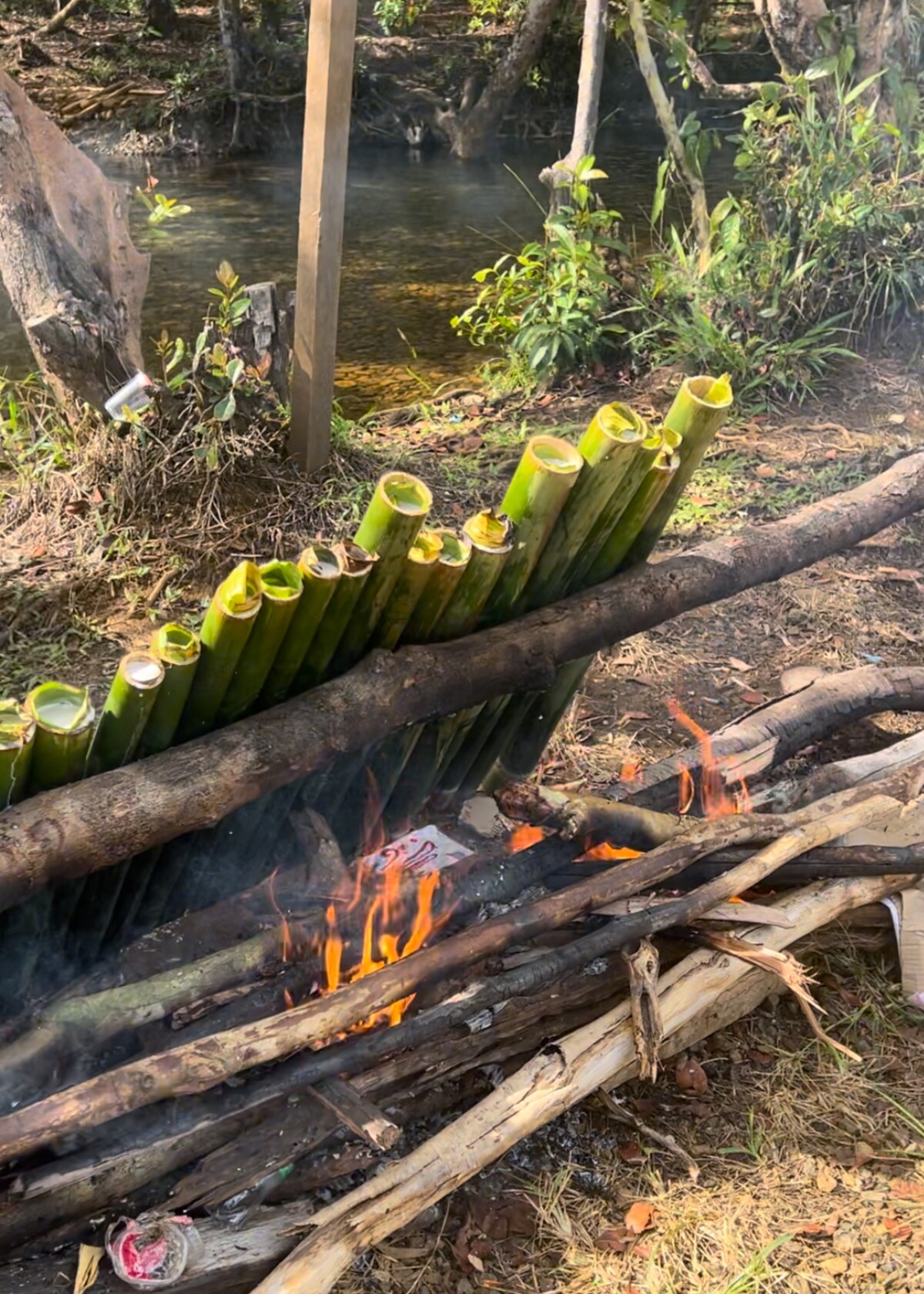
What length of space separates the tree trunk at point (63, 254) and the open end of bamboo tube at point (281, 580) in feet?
9.57

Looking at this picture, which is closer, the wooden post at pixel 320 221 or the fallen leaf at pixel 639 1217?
the fallen leaf at pixel 639 1217

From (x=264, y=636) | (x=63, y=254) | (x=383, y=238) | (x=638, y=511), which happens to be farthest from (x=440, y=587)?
(x=383, y=238)

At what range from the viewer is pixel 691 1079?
102 inches

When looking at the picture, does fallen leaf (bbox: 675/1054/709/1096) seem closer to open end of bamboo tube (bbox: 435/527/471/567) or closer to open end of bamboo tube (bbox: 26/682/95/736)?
open end of bamboo tube (bbox: 435/527/471/567)

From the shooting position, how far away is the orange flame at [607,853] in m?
2.73

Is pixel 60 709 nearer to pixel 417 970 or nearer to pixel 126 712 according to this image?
pixel 126 712

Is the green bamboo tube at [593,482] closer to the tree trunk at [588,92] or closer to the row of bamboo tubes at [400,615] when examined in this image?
the row of bamboo tubes at [400,615]

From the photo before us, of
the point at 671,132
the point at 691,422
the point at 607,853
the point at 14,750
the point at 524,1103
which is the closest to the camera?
the point at 14,750

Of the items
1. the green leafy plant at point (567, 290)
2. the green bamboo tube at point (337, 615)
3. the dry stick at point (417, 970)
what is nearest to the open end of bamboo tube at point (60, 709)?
the green bamboo tube at point (337, 615)

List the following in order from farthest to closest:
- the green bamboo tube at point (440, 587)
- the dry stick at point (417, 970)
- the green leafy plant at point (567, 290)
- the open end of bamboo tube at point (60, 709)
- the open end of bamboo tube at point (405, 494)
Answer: the green leafy plant at point (567, 290) < the green bamboo tube at point (440, 587) < the open end of bamboo tube at point (405, 494) < the open end of bamboo tube at point (60, 709) < the dry stick at point (417, 970)

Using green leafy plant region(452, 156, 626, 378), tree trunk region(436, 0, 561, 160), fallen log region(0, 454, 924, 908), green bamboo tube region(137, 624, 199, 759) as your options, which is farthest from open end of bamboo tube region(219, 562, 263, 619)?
tree trunk region(436, 0, 561, 160)

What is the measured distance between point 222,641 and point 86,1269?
1.08 metres

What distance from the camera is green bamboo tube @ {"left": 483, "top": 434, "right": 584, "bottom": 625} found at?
237cm

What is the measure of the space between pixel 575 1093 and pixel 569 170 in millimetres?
5758
